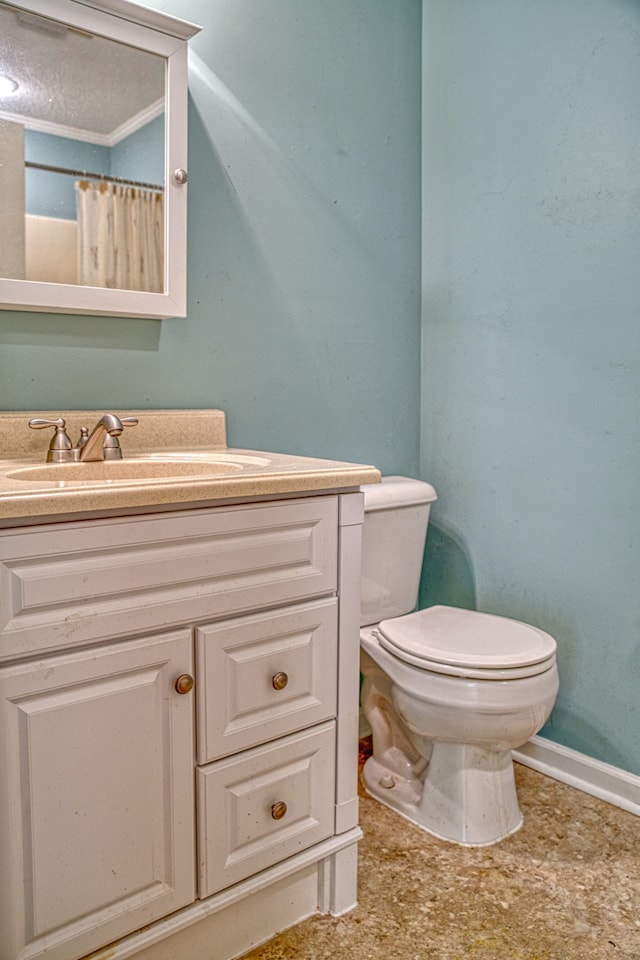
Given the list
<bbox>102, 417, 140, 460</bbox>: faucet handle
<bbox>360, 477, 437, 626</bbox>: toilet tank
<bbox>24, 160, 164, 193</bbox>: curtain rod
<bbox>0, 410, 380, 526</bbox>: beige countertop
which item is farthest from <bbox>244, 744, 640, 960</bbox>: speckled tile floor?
<bbox>24, 160, 164, 193</bbox>: curtain rod

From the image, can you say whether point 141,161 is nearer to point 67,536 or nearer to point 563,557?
point 67,536

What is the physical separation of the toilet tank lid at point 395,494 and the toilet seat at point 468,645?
28 centimetres

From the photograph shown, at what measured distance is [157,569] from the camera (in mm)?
1119

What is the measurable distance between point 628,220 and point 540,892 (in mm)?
1500

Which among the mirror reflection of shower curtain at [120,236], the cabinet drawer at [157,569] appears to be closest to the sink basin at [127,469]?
the cabinet drawer at [157,569]

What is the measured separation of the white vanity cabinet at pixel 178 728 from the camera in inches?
40.5

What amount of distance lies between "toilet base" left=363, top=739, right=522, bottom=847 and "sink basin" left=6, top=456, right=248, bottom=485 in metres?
0.84

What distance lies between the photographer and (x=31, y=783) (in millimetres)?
1025

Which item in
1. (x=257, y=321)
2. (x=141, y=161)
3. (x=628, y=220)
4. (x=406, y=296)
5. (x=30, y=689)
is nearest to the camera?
(x=30, y=689)

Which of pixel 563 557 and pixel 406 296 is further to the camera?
pixel 406 296

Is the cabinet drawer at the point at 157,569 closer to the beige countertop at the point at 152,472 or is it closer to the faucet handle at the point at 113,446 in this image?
the beige countertop at the point at 152,472

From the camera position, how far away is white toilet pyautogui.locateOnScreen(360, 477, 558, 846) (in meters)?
1.56

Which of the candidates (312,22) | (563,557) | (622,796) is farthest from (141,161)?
(622,796)

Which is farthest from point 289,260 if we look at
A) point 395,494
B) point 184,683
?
point 184,683
